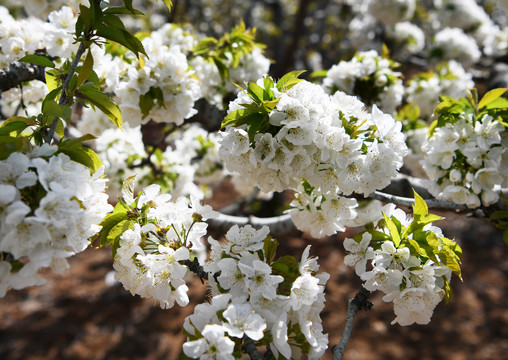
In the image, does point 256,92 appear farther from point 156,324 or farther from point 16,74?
point 156,324

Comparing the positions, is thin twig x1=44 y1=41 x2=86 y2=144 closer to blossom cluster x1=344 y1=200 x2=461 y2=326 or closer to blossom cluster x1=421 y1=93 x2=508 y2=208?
blossom cluster x1=344 y1=200 x2=461 y2=326

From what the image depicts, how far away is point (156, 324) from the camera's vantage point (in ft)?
14.7

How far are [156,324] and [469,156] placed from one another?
3874mm

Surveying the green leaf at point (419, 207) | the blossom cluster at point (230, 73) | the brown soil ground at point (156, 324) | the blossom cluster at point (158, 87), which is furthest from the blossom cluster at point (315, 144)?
the brown soil ground at point (156, 324)

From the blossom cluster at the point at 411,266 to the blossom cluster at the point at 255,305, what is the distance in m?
0.21

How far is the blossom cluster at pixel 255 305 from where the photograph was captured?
1069 millimetres

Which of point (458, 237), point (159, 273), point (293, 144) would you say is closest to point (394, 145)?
point (293, 144)

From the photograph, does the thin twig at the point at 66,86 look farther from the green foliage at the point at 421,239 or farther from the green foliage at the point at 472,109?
the green foliage at the point at 472,109

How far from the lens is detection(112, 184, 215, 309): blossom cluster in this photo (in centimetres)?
125

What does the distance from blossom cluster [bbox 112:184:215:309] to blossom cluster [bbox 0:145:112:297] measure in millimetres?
193

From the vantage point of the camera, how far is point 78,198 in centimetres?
104

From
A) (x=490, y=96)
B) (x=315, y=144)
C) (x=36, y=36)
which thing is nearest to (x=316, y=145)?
(x=315, y=144)

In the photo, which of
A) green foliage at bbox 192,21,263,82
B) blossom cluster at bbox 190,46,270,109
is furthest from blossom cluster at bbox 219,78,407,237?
blossom cluster at bbox 190,46,270,109

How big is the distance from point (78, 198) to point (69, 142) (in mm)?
214
